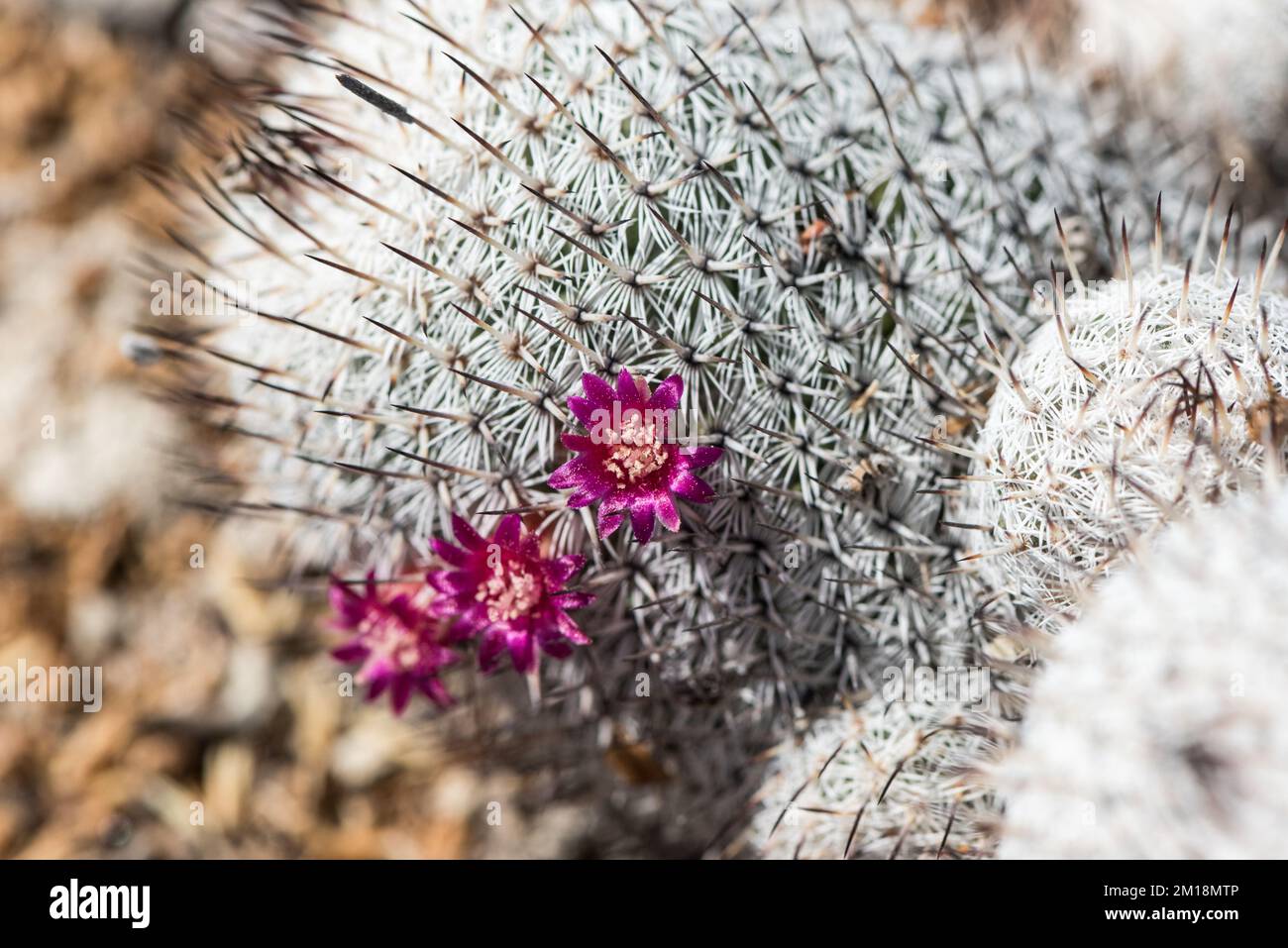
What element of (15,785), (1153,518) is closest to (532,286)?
(1153,518)

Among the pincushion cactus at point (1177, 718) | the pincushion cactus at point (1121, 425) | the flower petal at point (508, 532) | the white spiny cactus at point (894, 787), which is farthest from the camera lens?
the white spiny cactus at point (894, 787)

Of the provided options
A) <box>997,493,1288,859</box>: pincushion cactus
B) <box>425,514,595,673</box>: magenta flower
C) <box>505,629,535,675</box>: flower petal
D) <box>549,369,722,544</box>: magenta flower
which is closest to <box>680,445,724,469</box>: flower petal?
<box>549,369,722,544</box>: magenta flower

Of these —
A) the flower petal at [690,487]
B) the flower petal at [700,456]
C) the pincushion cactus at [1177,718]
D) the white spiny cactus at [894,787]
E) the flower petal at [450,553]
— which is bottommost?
the white spiny cactus at [894,787]

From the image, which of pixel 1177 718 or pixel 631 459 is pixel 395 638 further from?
pixel 1177 718

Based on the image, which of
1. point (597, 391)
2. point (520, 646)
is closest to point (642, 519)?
point (597, 391)

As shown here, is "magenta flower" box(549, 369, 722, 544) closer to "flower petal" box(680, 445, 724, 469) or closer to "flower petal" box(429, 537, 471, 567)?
"flower petal" box(680, 445, 724, 469)

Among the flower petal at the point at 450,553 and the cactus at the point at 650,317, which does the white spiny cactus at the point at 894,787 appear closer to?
the cactus at the point at 650,317

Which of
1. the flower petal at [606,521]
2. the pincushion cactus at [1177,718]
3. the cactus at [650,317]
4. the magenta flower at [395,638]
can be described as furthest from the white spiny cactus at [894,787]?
the magenta flower at [395,638]
